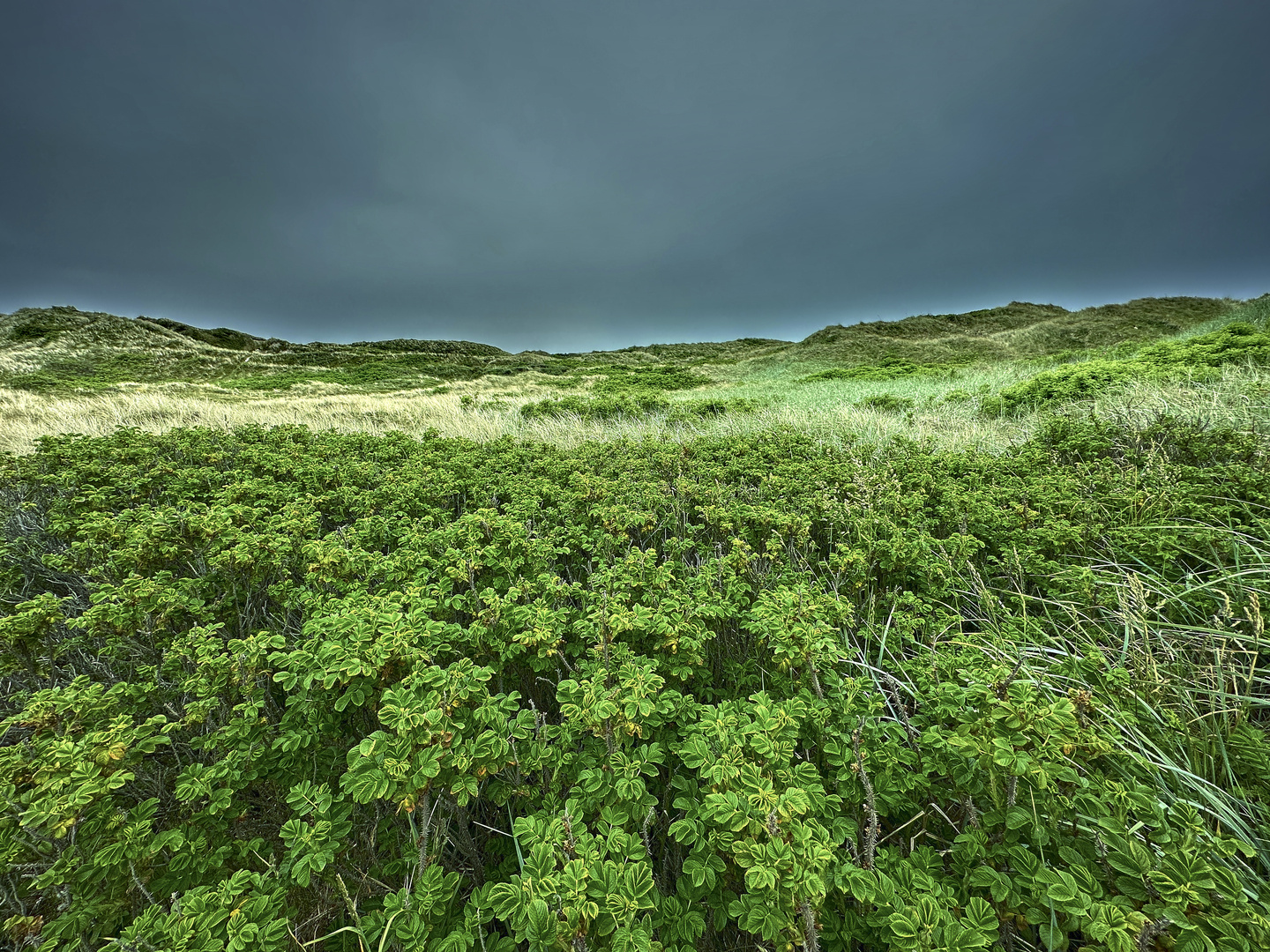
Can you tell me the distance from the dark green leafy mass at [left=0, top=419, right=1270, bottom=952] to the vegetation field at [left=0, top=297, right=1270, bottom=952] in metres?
0.02

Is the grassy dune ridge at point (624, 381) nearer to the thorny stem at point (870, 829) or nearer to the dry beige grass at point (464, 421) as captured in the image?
the dry beige grass at point (464, 421)

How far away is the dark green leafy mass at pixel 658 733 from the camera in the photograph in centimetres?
139

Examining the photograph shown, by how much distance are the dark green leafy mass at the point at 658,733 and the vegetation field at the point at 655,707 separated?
0.06 ft

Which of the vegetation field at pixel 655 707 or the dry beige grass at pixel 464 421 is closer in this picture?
the vegetation field at pixel 655 707

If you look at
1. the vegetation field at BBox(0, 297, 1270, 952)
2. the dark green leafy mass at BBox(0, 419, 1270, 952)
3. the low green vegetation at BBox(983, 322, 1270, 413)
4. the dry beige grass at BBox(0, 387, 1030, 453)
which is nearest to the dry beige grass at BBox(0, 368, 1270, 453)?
the dry beige grass at BBox(0, 387, 1030, 453)

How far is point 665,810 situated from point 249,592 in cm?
315

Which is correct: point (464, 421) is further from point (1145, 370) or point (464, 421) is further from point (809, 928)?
point (1145, 370)

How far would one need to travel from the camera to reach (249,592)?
3203mm

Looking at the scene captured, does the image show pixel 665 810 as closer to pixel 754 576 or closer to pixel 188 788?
pixel 754 576

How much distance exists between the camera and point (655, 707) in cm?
194

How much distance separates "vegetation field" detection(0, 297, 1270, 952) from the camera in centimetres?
141

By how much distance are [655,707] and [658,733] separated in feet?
1.43

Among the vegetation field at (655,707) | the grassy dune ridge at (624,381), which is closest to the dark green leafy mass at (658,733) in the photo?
the vegetation field at (655,707)

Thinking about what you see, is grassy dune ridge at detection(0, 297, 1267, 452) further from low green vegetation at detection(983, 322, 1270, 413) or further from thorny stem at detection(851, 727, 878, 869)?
thorny stem at detection(851, 727, 878, 869)
